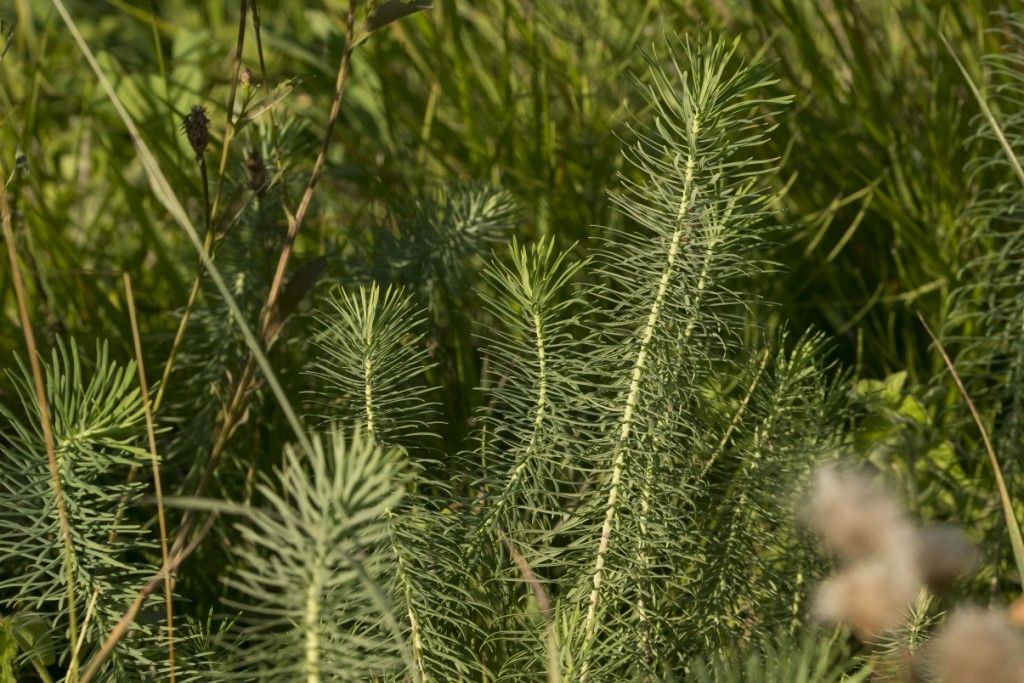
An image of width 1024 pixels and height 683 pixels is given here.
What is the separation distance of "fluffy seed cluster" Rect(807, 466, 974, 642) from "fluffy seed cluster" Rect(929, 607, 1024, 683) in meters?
0.03

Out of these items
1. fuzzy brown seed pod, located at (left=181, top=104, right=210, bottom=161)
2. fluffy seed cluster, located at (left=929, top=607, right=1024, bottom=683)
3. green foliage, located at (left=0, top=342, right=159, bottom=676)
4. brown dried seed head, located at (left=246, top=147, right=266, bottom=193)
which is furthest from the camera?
brown dried seed head, located at (left=246, top=147, right=266, bottom=193)

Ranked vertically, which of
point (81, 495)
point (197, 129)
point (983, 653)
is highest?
point (197, 129)

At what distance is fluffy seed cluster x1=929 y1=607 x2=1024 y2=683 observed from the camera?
18.4 inches

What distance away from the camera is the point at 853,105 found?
162 cm

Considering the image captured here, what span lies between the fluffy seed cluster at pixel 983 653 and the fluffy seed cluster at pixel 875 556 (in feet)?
0.09

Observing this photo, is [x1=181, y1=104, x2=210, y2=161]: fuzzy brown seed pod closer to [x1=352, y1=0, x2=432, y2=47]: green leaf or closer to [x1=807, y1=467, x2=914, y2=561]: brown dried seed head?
[x1=352, y1=0, x2=432, y2=47]: green leaf

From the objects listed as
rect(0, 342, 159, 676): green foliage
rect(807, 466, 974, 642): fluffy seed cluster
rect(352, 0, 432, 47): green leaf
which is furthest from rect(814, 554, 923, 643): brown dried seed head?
rect(352, 0, 432, 47): green leaf

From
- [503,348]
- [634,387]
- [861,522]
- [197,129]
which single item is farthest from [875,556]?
[197,129]

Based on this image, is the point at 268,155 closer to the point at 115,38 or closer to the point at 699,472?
the point at 699,472

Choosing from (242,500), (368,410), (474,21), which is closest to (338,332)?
(368,410)

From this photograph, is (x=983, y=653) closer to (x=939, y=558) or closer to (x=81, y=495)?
(x=939, y=558)

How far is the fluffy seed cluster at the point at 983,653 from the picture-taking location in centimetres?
47

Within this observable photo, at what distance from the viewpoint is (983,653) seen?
1.55 feet

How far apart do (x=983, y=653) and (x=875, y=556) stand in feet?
0.19
